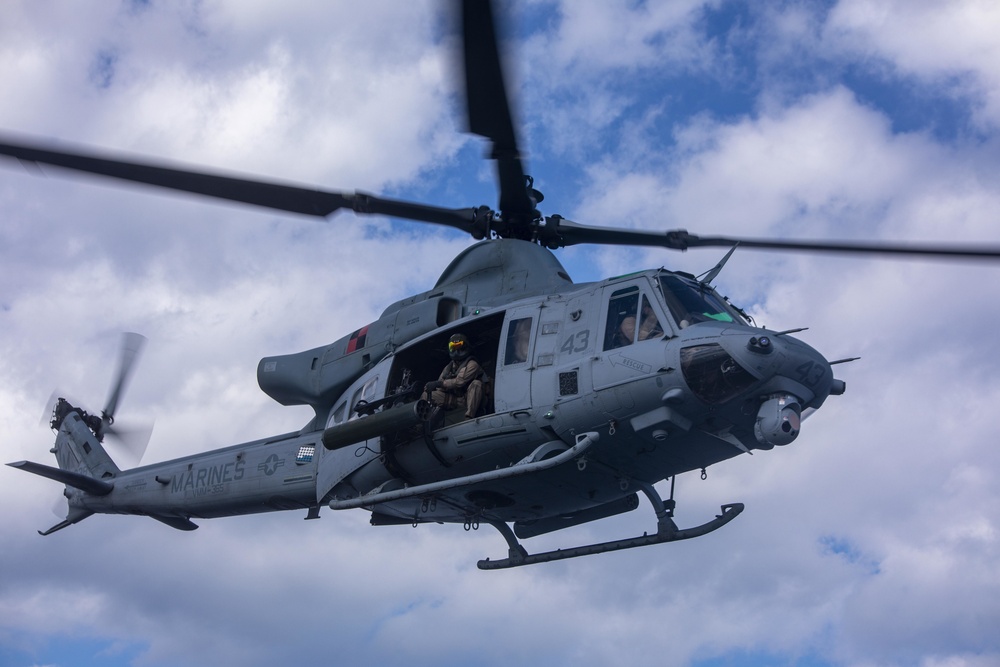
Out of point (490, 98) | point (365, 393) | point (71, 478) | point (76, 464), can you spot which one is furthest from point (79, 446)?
point (490, 98)

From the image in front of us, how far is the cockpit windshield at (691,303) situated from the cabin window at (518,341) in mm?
1887

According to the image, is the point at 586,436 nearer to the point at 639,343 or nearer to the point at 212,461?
the point at 639,343

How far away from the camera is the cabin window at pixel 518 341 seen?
525 inches

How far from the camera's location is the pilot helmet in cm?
1390

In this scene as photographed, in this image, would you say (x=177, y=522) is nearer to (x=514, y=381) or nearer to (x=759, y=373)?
(x=514, y=381)

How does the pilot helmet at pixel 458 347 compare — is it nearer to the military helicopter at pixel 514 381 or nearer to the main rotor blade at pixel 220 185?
the military helicopter at pixel 514 381

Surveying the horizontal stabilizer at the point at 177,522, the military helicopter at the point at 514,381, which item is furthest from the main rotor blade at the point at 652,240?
the horizontal stabilizer at the point at 177,522

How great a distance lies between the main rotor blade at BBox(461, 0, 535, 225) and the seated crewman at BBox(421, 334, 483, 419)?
2.35 metres

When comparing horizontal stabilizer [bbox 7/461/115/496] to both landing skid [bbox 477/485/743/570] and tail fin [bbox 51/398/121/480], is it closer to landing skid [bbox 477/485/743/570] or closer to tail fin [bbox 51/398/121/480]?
tail fin [bbox 51/398/121/480]

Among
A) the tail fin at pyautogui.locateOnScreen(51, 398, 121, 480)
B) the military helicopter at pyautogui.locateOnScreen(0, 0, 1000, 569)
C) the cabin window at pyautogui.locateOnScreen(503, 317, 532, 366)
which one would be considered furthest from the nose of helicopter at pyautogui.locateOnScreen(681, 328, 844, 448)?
the tail fin at pyautogui.locateOnScreen(51, 398, 121, 480)

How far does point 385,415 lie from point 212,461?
17.3 ft

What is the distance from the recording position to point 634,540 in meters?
13.9

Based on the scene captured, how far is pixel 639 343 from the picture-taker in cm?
1241

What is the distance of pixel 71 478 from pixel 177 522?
2.14m
